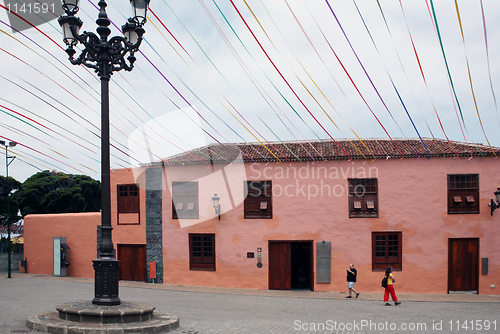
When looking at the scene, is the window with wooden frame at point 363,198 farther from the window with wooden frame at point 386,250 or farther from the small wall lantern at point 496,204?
the small wall lantern at point 496,204

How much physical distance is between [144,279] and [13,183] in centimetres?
1928

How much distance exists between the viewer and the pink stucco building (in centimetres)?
1684

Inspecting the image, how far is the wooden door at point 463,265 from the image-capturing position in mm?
16828

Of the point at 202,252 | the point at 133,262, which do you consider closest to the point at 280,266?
the point at 202,252

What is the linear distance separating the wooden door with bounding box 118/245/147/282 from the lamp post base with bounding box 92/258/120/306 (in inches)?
406

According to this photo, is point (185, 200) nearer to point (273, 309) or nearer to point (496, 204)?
point (273, 309)

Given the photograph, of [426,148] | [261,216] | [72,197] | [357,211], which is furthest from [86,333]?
[72,197]

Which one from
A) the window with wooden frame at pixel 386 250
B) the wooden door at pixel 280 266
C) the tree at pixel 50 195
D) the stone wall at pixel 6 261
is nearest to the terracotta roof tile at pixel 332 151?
the window with wooden frame at pixel 386 250

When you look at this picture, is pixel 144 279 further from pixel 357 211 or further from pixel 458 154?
pixel 458 154

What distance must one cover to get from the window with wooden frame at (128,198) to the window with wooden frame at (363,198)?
946cm

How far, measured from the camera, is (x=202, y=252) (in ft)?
58.7

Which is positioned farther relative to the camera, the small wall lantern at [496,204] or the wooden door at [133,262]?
the wooden door at [133,262]

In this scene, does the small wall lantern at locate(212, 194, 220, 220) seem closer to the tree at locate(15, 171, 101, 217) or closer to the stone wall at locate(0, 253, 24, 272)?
the stone wall at locate(0, 253, 24, 272)

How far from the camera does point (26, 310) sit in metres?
9.70
